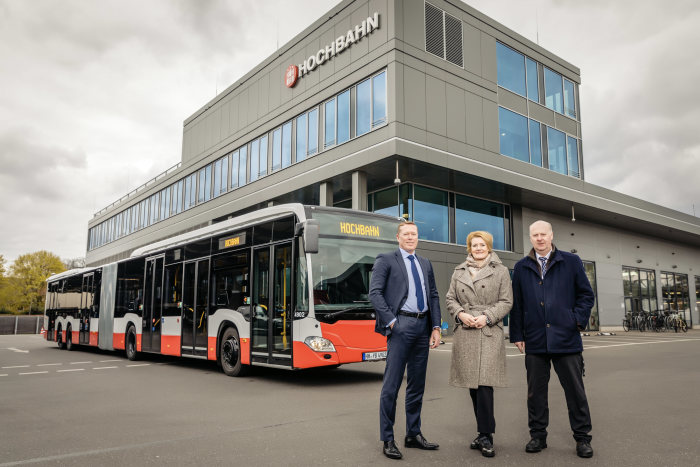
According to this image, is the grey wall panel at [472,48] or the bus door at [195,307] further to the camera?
the grey wall panel at [472,48]

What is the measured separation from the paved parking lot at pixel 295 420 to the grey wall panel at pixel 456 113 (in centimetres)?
1471

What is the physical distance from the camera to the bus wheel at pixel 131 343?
15195 mm

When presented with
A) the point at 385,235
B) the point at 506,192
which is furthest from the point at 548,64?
the point at 385,235

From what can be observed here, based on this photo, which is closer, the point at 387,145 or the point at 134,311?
the point at 134,311

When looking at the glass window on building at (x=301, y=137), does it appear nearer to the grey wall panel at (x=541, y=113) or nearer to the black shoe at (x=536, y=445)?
the grey wall panel at (x=541, y=113)

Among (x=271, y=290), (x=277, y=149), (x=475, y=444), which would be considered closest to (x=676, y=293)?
(x=277, y=149)

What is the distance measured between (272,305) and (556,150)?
80.7 feet

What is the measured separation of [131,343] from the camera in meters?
15.4

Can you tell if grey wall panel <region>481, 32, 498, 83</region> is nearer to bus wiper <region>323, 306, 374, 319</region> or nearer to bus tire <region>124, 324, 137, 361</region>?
bus tire <region>124, 324, 137, 361</region>

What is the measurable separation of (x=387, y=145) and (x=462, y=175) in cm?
455

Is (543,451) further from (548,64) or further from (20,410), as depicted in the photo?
(548,64)

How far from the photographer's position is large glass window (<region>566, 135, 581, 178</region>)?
3078 cm

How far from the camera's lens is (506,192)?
27.0 m

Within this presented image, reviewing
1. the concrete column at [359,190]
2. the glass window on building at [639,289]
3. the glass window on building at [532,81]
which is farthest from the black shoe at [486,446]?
the glass window on building at [639,289]
